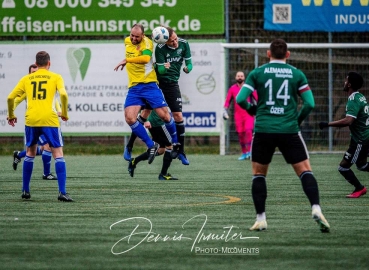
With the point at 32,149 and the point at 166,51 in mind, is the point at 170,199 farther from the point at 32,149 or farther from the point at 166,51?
the point at 166,51

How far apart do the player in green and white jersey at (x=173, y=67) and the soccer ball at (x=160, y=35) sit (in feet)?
0.67

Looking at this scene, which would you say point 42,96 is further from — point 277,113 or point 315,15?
point 315,15

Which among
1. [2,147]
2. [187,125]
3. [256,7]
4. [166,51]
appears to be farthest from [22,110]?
[166,51]

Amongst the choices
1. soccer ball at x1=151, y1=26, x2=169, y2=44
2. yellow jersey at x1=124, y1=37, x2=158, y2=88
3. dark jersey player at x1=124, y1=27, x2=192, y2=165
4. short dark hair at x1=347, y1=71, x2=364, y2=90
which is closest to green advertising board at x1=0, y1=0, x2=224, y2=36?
dark jersey player at x1=124, y1=27, x2=192, y2=165

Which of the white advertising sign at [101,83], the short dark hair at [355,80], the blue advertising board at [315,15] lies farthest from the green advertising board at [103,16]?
the short dark hair at [355,80]

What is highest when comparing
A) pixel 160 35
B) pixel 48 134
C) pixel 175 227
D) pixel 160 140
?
pixel 160 35

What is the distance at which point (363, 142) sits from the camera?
12.8 meters

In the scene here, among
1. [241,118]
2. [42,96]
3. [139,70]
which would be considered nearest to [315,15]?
[241,118]

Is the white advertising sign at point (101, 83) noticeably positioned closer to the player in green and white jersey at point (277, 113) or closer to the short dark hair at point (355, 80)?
the short dark hair at point (355, 80)

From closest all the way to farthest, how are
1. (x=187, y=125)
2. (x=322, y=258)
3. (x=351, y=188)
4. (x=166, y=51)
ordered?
(x=322, y=258), (x=351, y=188), (x=166, y=51), (x=187, y=125)

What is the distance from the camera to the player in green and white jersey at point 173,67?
1559 cm

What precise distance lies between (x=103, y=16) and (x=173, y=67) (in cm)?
1008

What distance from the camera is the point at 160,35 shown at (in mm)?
15211

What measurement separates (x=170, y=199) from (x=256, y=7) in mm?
15344
